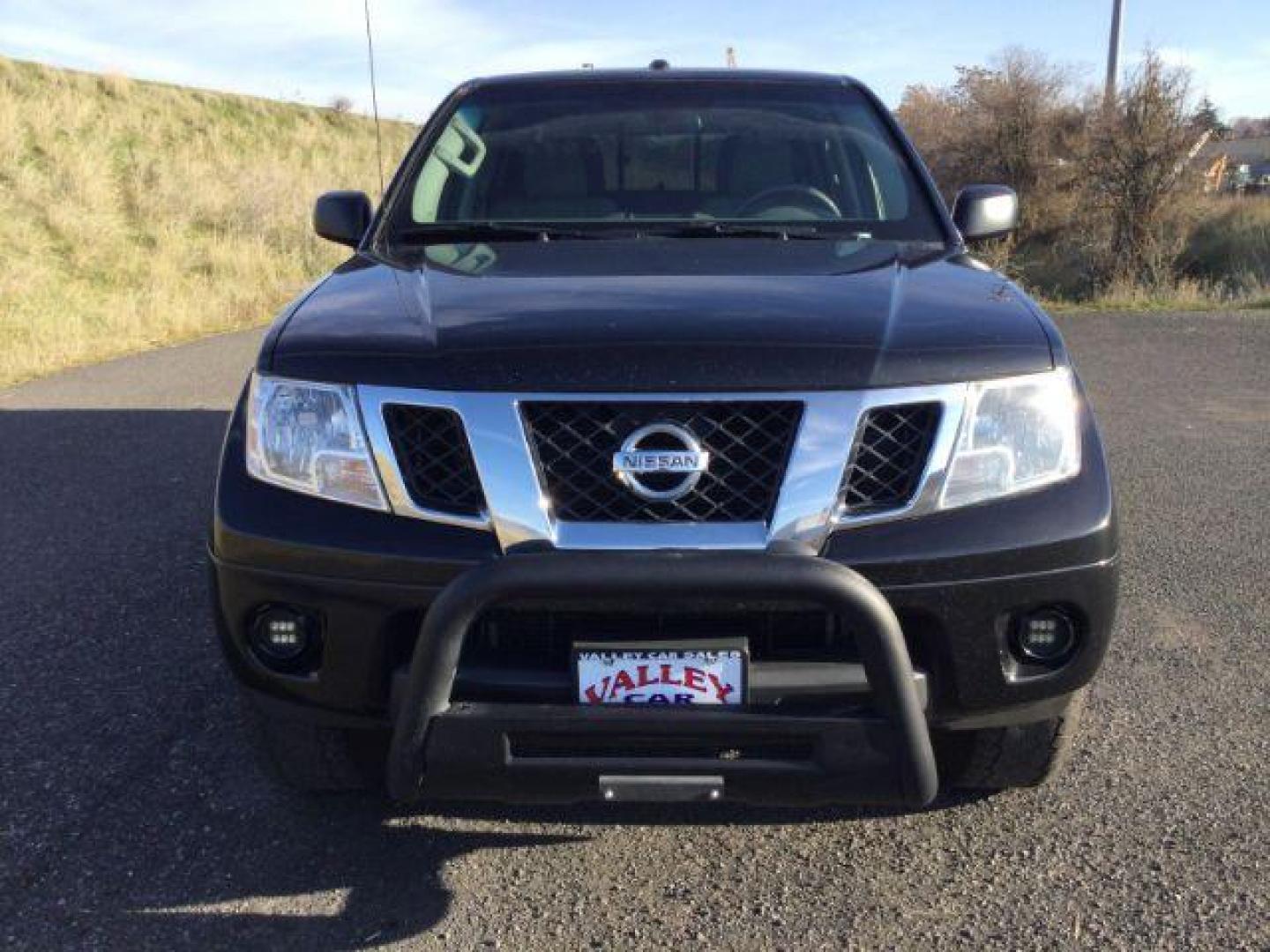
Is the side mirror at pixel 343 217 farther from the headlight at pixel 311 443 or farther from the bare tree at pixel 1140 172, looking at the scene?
the bare tree at pixel 1140 172

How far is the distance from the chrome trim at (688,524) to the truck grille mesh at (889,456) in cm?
2

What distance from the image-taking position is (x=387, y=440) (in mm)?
2100

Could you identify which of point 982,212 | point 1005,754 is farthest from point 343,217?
point 1005,754

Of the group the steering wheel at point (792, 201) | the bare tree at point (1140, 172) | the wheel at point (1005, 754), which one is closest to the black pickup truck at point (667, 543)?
the wheel at point (1005, 754)

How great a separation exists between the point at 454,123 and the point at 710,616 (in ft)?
7.51

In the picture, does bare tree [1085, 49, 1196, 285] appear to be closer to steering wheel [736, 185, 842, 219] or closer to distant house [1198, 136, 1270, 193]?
distant house [1198, 136, 1270, 193]

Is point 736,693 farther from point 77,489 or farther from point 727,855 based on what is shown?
point 77,489

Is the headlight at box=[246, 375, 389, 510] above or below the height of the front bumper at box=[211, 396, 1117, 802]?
above

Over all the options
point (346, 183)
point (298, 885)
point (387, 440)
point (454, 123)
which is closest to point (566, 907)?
point (298, 885)

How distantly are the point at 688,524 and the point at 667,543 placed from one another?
6 centimetres

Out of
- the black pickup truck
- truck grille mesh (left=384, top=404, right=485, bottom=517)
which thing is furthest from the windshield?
truck grille mesh (left=384, top=404, right=485, bottom=517)

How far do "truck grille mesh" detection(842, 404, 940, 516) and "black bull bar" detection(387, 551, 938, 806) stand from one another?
18 centimetres

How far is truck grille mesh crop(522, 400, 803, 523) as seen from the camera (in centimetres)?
205

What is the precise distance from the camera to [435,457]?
6.89 ft
